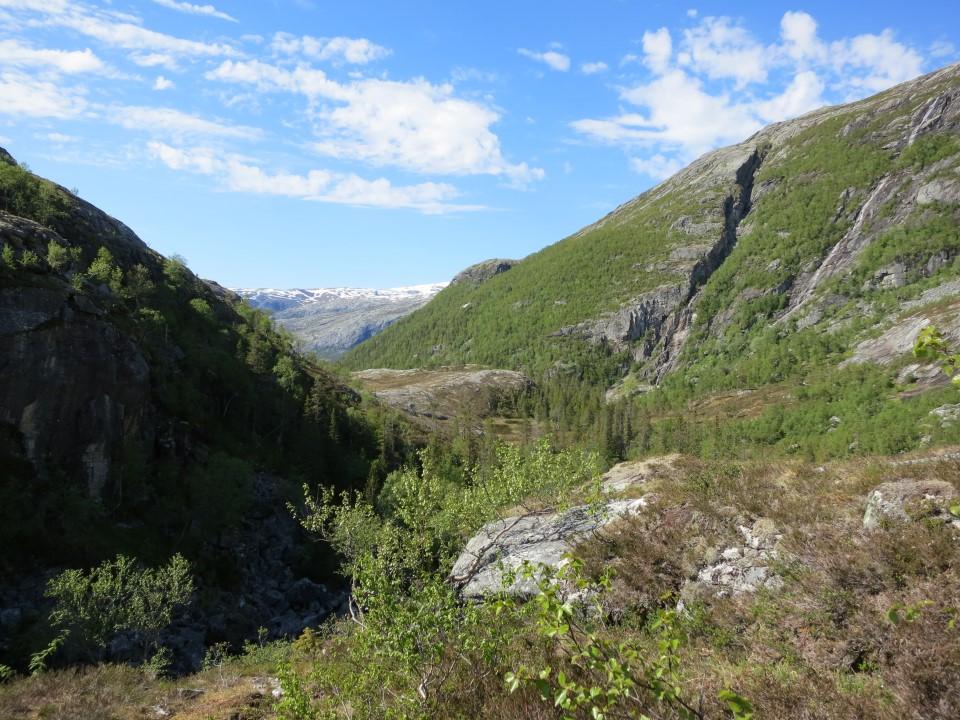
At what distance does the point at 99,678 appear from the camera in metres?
21.4

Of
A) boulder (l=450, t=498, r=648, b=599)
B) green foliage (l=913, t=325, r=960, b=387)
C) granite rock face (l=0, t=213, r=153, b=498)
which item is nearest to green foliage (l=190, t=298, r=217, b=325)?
granite rock face (l=0, t=213, r=153, b=498)

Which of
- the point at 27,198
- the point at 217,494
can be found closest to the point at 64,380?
the point at 217,494

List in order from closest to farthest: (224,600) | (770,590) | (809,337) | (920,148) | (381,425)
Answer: (770,590) < (224,600) < (381,425) < (809,337) < (920,148)

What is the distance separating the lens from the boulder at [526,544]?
44.6 ft

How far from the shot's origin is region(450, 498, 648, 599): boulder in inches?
535

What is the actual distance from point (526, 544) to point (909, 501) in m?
9.41

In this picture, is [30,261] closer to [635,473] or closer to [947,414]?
[635,473]

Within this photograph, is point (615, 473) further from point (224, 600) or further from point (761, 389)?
point (761, 389)

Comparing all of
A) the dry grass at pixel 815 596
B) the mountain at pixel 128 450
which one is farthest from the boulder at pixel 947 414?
the mountain at pixel 128 450

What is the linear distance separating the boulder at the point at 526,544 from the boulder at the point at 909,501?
543 centimetres

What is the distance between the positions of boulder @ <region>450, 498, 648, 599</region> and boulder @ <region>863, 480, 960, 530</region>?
214 inches

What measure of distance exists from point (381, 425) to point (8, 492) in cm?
6327

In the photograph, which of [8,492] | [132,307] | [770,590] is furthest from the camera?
[132,307]

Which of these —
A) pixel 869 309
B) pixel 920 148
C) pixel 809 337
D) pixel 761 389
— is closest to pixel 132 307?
pixel 761 389
